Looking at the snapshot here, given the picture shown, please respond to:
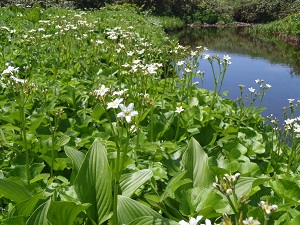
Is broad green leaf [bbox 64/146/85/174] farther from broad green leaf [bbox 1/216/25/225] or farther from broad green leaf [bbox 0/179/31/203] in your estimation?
broad green leaf [bbox 1/216/25/225]

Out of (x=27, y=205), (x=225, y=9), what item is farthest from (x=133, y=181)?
(x=225, y=9)

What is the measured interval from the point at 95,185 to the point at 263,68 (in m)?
11.0

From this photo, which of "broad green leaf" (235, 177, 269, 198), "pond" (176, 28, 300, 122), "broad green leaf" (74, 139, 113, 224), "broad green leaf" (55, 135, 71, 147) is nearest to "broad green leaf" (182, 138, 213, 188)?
"broad green leaf" (235, 177, 269, 198)

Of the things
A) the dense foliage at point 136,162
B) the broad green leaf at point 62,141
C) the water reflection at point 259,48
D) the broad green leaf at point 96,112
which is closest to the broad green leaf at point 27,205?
the dense foliage at point 136,162

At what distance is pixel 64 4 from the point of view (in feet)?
54.6

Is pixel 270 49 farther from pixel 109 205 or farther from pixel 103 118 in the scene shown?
pixel 109 205

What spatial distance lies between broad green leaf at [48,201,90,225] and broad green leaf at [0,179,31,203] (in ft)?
0.79

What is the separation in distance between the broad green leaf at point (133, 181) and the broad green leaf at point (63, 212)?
31cm

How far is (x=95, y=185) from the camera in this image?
7.40ft

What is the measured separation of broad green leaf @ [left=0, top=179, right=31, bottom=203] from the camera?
6.93ft

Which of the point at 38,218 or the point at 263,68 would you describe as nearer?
the point at 38,218

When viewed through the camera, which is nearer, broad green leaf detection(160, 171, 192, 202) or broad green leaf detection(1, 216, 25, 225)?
broad green leaf detection(1, 216, 25, 225)

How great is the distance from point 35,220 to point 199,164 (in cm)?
107

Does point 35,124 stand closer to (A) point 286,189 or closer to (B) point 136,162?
(B) point 136,162
